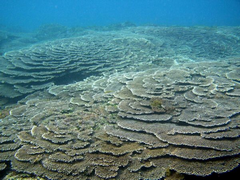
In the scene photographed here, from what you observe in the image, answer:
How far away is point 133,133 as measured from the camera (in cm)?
367

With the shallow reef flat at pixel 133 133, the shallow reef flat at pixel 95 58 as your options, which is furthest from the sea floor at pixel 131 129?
the shallow reef flat at pixel 95 58

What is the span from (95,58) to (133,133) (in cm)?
737

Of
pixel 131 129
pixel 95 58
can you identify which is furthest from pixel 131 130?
pixel 95 58

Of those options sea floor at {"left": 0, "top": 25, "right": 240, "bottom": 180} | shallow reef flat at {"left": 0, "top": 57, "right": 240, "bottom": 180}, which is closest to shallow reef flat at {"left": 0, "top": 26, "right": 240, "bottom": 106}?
sea floor at {"left": 0, "top": 25, "right": 240, "bottom": 180}

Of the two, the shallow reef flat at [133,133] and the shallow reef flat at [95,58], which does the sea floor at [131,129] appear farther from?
the shallow reef flat at [95,58]

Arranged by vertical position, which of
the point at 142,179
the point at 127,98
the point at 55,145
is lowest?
the point at 142,179

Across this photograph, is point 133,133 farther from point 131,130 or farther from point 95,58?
point 95,58

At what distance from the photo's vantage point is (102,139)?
3604mm

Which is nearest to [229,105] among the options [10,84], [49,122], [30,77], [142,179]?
[142,179]

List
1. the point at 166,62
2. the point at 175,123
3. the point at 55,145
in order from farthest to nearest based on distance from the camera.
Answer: the point at 166,62 → the point at 175,123 → the point at 55,145

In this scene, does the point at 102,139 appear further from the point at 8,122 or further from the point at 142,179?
the point at 8,122

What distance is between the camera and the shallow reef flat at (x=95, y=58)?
324 inches

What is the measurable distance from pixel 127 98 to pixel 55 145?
2380 millimetres

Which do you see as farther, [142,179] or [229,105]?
[229,105]
